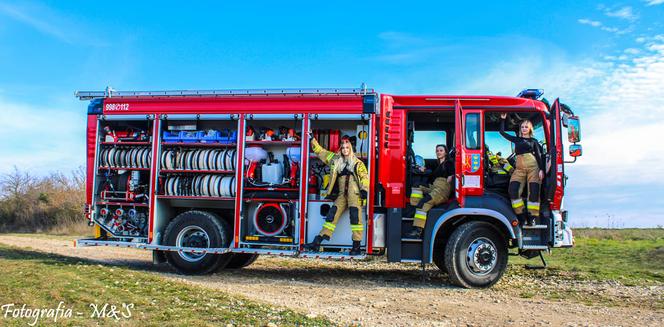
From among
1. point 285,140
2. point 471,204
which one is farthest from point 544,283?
point 285,140

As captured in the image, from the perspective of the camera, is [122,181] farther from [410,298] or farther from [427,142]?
[410,298]

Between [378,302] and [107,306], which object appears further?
[378,302]

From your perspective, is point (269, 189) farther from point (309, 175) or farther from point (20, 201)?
point (20, 201)

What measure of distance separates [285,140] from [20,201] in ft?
96.5

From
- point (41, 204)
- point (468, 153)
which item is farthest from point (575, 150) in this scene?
point (41, 204)

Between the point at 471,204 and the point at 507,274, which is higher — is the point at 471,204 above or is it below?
above

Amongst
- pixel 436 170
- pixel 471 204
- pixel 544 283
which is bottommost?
pixel 544 283

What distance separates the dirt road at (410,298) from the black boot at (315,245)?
59 centimetres

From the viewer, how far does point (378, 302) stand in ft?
24.9

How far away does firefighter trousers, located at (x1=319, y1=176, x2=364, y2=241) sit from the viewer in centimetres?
914

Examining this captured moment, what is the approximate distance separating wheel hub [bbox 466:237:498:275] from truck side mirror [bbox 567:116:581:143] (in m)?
2.12

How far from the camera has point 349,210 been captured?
9242 mm

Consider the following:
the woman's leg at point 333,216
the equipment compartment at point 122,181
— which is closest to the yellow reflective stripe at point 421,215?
the woman's leg at point 333,216

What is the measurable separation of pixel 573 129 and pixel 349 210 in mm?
3857
